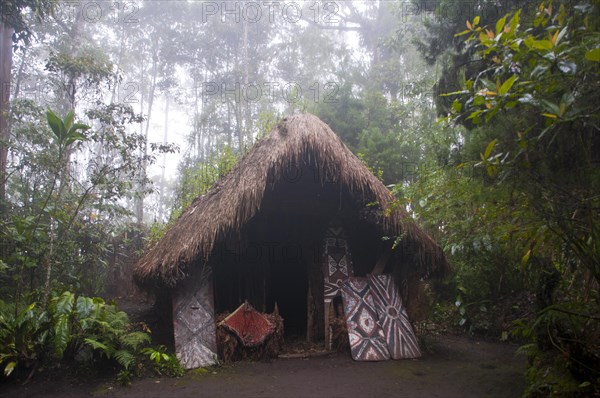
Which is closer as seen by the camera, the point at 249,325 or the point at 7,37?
the point at 249,325

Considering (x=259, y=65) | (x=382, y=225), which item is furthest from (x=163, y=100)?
(x=382, y=225)

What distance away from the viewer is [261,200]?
6.36 metres

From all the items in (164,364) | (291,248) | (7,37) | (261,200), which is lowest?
(164,364)

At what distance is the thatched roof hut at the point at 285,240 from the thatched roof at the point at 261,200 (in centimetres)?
2

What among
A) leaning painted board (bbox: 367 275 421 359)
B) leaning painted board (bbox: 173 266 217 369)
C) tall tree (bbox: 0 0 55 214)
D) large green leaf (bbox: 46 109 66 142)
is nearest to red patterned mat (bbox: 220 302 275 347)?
leaning painted board (bbox: 173 266 217 369)

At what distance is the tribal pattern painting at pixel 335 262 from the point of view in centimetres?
666

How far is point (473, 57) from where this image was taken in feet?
17.5

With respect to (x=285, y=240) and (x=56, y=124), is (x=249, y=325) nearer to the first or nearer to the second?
(x=285, y=240)

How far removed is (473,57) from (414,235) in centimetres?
246

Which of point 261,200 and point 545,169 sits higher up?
point 261,200

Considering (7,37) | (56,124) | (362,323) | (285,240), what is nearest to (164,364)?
(362,323)

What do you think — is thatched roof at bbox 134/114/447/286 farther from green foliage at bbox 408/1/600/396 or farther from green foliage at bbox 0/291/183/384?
green foliage at bbox 408/1/600/396

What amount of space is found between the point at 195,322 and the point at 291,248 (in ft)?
7.84

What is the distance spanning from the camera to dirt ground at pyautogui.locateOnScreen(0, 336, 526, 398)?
4.40 metres
